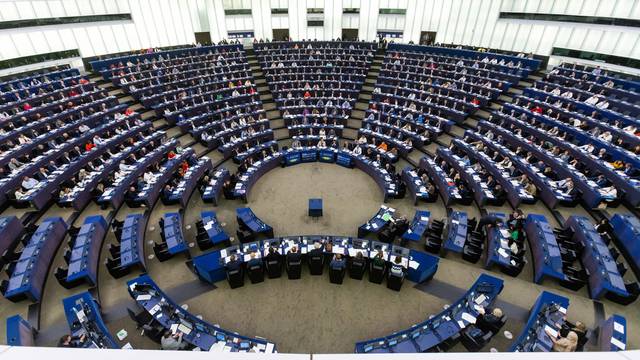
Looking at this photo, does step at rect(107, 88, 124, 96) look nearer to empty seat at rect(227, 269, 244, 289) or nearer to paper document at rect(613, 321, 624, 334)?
empty seat at rect(227, 269, 244, 289)

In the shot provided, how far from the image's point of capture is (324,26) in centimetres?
3588

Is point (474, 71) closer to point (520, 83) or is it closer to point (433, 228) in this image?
point (520, 83)

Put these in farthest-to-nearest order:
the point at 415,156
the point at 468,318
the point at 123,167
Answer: the point at 415,156, the point at 123,167, the point at 468,318

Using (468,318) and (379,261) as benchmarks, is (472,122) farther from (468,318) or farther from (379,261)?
(468,318)

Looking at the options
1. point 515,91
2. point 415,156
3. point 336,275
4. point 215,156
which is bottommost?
point 336,275

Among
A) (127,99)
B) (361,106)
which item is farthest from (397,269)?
(127,99)

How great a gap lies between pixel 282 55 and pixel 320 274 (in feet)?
76.8

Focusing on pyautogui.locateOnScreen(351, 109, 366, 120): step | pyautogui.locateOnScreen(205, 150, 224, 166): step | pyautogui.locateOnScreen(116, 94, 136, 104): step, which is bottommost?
pyautogui.locateOnScreen(205, 150, 224, 166): step

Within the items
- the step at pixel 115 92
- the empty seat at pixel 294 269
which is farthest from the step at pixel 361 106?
the step at pixel 115 92

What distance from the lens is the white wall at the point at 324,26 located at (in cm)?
2306

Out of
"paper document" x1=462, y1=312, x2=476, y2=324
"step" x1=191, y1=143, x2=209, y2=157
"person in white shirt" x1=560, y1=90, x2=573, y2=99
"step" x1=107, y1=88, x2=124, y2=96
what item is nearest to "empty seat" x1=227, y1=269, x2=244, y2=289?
"paper document" x1=462, y1=312, x2=476, y2=324

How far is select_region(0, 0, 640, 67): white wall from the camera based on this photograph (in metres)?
23.1

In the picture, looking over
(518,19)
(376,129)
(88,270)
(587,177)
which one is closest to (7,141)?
(88,270)

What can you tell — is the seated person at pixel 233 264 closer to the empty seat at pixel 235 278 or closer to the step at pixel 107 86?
the empty seat at pixel 235 278
